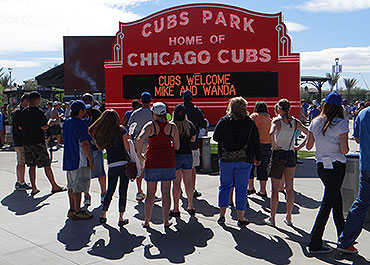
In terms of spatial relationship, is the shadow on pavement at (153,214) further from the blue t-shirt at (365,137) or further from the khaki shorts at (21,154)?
the blue t-shirt at (365,137)

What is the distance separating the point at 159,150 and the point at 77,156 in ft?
5.02

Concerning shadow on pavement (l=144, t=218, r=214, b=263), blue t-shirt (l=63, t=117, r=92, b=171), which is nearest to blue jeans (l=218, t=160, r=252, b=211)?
shadow on pavement (l=144, t=218, r=214, b=263)

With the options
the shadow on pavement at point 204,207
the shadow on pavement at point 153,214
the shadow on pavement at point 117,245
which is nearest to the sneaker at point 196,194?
the shadow on pavement at point 204,207

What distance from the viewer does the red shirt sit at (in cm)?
623

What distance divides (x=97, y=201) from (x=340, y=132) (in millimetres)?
4776

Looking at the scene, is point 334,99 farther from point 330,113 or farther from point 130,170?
point 130,170

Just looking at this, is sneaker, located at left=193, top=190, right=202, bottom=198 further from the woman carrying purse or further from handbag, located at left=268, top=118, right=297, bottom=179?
the woman carrying purse

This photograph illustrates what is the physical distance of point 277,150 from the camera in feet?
21.4

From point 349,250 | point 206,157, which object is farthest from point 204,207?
point 206,157

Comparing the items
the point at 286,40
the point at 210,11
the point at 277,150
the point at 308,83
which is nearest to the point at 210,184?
the point at 277,150

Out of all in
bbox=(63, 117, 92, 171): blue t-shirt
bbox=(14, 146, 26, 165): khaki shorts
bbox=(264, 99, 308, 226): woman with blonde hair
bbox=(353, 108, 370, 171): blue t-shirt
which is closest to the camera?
bbox=(353, 108, 370, 171): blue t-shirt

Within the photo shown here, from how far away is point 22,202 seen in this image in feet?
27.7

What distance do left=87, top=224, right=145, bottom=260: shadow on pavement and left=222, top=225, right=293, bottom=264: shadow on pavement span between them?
4.23ft

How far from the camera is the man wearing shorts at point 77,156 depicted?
6910 mm
